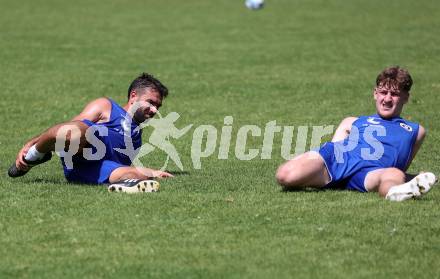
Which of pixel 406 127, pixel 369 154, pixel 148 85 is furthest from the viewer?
pixel 148 85

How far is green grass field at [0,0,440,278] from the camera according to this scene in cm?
759

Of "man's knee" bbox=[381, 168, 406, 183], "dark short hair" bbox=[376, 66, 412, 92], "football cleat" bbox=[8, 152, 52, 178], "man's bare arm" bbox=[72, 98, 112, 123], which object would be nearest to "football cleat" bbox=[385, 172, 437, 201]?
"man's knee" bbox=[381, 168, 406, 183]

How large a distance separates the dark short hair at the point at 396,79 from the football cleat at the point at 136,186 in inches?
112

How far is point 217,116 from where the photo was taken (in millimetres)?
17469

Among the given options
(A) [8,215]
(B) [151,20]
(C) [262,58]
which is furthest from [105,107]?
(B) [151,20]

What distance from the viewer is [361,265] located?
289 inches

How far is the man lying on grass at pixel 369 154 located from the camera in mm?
10047

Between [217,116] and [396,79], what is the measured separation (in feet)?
24.0

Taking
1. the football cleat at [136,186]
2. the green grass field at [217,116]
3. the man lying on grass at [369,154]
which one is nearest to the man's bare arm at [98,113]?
the green grass field at [217,116]

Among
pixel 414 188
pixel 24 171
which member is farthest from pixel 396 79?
pixel 24 171

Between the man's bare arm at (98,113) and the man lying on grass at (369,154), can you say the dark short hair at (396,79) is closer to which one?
the man lying on grass at (369,154)

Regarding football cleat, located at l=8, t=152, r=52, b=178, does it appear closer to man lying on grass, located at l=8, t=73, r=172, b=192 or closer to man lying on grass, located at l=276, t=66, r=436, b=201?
man lying on grass, located at l=8, t=73, r=172, b=192

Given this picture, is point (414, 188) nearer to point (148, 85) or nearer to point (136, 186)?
point (136, 186)

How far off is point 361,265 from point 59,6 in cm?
2895
